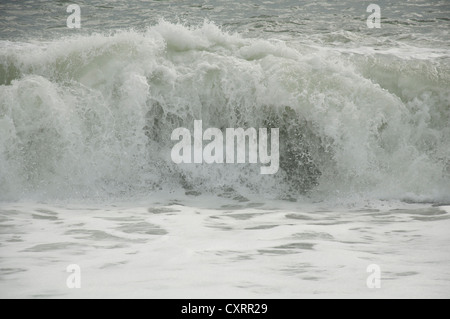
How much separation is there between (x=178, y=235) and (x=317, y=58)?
11.6 ft

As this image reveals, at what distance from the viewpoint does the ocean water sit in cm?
434

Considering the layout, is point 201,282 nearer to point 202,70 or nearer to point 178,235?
point 178,235

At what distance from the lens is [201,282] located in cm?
366

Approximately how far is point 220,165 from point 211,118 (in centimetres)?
68

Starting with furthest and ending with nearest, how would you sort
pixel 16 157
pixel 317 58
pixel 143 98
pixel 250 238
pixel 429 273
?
pixel 317 58
pixel 143 98
pixel 16 157
pixel 250 238
pixel 429 273

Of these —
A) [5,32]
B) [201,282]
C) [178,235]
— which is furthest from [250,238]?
[5,32]
